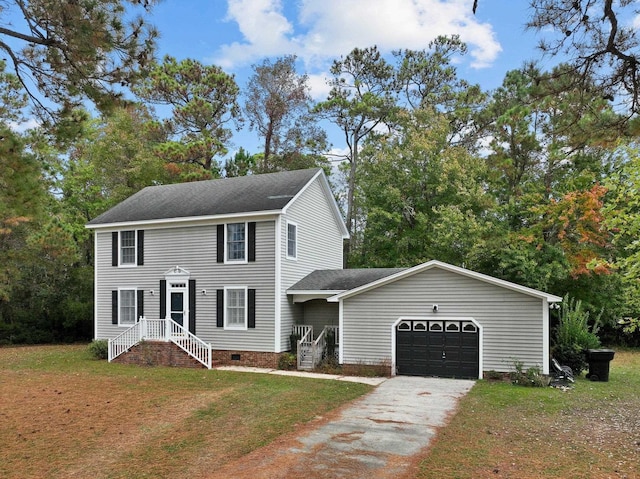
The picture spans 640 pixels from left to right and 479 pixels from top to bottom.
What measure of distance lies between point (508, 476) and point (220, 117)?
30313mm

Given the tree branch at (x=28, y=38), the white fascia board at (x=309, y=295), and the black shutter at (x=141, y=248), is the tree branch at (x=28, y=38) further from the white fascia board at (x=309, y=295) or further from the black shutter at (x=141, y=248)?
the black shutter at (x=141, y=248)

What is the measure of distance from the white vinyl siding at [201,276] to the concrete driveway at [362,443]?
6.11 meters

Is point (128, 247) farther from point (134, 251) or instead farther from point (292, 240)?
point (292, 240)

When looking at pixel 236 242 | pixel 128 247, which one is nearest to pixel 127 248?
pixel 128 247

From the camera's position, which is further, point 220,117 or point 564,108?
point 220,117

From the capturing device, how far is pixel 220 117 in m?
33.4

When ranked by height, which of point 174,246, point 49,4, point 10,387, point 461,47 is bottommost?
point 10,387

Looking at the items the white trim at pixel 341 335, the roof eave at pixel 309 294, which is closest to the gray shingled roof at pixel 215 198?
the roof eave at pixel 309 294

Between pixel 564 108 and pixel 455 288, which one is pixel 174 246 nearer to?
pixel 455 288

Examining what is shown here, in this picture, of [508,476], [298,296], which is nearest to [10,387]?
[298,296]

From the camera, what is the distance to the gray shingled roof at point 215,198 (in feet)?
59.3

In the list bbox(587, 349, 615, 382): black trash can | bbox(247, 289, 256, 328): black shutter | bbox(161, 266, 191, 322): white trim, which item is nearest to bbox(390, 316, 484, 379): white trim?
bbox(587, 349, 615, 382): black trash can

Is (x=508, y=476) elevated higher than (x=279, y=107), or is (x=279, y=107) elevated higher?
(x=279, y=107)

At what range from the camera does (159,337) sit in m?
17.8
